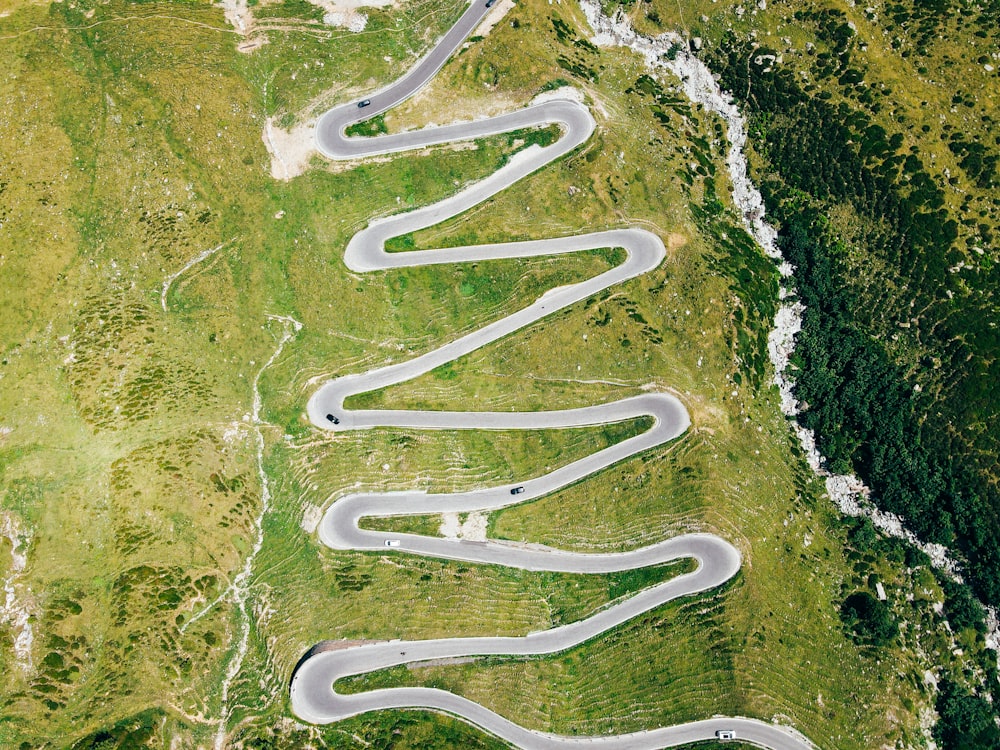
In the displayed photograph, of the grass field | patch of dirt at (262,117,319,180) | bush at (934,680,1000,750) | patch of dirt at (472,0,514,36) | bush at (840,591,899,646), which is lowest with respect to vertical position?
bush at (934,680,1000,750)

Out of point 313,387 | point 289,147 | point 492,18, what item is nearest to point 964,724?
point 313,387

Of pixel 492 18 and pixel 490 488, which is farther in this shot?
pixel 492 18

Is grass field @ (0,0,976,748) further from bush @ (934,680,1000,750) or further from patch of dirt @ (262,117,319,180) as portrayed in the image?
bush @ (934,680,1000,750)

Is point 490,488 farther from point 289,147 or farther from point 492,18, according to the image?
point 492,18

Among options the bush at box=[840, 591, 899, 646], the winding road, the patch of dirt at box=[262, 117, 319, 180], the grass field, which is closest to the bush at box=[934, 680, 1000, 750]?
→ the grass field

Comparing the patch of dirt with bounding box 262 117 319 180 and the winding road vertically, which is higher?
the patch of dirt with bounding box 262 117 319 180

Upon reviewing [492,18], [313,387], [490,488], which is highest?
[492,18]

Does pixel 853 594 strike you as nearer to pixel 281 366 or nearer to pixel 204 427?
pixel 281 366

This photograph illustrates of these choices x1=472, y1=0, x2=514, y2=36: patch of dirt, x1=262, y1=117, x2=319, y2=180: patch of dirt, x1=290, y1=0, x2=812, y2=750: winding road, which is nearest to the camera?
x1=290, y1=0, x2=812, y2=750: winding road

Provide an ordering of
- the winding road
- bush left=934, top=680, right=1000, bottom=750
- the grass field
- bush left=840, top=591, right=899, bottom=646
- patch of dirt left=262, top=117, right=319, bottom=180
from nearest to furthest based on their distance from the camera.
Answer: the grass field < the winding road < bush left=934, top=680, right=1000, bottom=750 < bush left=840, top=591, right=899, bottom=646 < patch of dirt left=262, top=117, right=319, bottom=180
